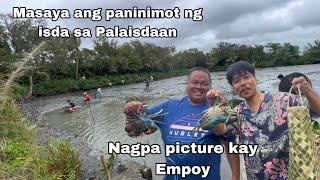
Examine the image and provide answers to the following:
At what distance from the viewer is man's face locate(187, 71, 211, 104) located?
3070 millimetres

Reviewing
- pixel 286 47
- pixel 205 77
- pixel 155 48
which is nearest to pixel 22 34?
pixel 155 48

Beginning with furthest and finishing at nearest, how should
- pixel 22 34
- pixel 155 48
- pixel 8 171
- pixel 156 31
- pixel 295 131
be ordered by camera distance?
pixel 155 48 → pixel 22 34 → pixel 8 171 → pixel 156 31 → pixel 295 131

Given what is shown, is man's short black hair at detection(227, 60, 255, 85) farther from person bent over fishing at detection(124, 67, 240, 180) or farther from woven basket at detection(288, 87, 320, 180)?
woven basket at detection(288, 87, 320, 180)

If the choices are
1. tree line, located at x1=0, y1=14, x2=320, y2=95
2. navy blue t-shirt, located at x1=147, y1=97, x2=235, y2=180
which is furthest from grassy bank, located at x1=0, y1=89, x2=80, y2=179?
tree line, located at x1=0, y1=14, x2=320, y2=95

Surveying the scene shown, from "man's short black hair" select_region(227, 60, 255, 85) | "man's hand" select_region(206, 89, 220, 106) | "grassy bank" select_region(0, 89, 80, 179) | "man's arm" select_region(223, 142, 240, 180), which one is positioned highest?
"man's short black hair" select_region(227, 60, 255, 85)

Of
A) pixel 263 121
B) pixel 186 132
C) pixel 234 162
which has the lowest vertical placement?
pixel 234 162

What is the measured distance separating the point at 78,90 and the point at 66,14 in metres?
46.3

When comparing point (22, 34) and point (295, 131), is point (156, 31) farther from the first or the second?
point (22, 34)

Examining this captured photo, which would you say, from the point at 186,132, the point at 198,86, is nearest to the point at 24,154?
the point at 186,132

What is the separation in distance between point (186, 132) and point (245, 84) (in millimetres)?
643

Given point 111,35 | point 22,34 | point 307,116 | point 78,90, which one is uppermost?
point 22,34

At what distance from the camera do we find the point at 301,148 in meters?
1.83

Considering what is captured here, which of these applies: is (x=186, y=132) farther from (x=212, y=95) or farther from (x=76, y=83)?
(x=76, y=83)

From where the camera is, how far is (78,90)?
167 feet
